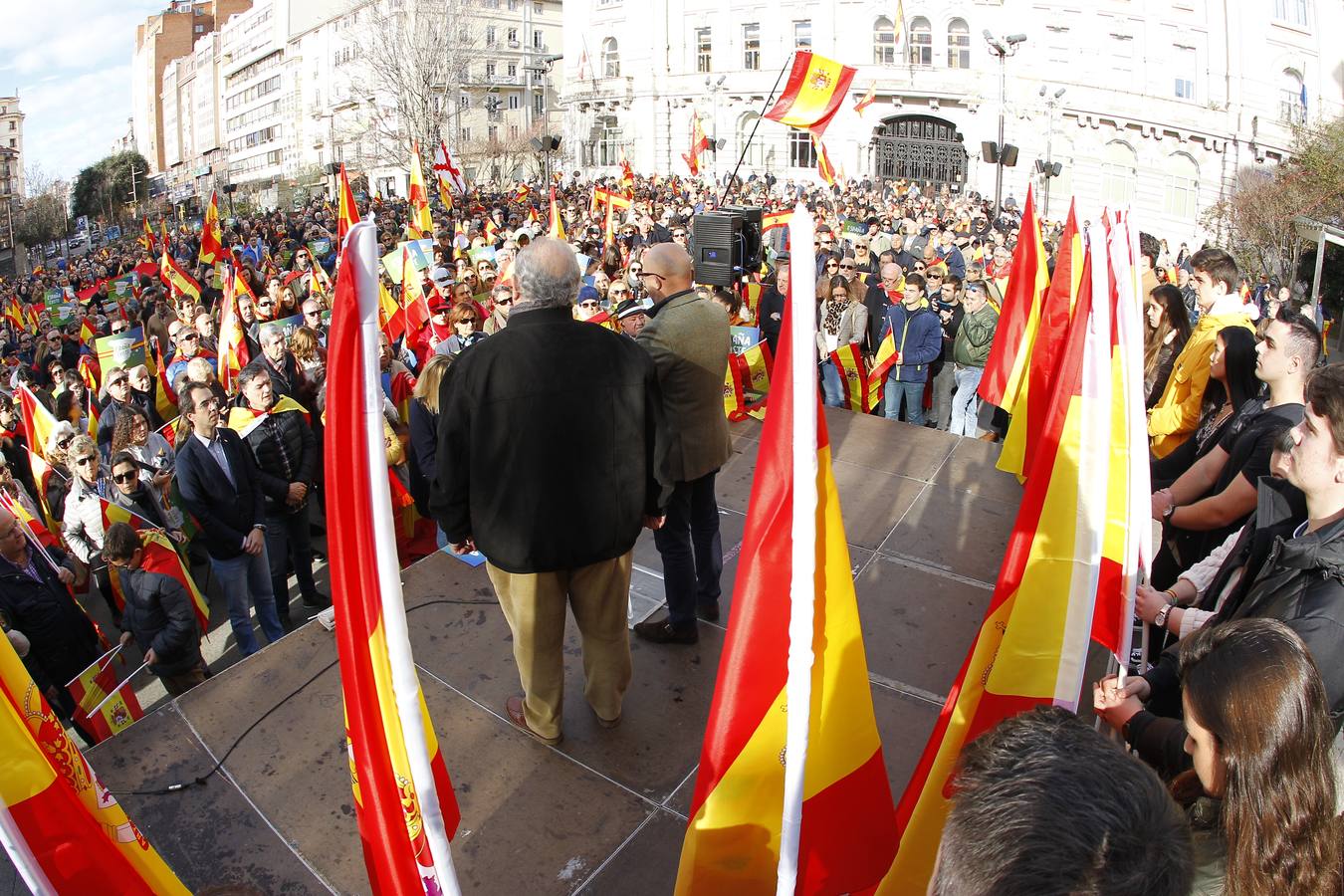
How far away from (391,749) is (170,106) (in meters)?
140

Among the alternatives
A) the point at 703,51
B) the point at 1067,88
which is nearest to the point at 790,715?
the point at 1067,88

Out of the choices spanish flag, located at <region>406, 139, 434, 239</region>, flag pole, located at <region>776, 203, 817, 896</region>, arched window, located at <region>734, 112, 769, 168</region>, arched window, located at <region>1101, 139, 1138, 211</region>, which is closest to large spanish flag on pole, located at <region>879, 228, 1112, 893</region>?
flag pole, located at <region>776, 203, 817, 896</region>

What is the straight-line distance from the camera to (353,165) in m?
58.6

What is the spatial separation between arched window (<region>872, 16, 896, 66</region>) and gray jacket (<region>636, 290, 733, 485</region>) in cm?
4577

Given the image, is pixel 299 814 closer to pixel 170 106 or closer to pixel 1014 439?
pixel 1014 439

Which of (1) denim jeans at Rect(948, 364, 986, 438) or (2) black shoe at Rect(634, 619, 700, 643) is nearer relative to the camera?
(2) black shoe at Rect(634, 619, 700, 643)

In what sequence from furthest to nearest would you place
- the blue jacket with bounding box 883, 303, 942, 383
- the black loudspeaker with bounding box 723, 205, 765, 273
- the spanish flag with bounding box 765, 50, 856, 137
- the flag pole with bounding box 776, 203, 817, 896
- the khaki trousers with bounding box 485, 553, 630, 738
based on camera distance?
the spanish flag with bounding box 765, 50, 856, 137
the blue jacket with bounding box 883, 303, 942, 383
the black loudspeaker with bounding box 723, 205, 765, 273
the khaki trousers with bounding box 485, 553, 630, 738
the flag pole with bounding box 776, 203, 817, 896

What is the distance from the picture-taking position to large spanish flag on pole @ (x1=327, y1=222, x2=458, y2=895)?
192 centimetres

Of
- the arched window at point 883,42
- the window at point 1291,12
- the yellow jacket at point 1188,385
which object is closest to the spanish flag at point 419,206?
the yellow jacket at point 1188,385

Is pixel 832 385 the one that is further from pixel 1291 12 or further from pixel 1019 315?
pixel 1291 12

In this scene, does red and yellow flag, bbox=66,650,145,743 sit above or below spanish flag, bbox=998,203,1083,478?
below

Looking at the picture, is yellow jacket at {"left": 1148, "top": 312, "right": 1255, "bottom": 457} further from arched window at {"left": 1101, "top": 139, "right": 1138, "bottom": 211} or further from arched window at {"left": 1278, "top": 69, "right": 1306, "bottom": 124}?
arched window at {"left": 1278, "top": 69, "right": 1306, "bottom": 124}

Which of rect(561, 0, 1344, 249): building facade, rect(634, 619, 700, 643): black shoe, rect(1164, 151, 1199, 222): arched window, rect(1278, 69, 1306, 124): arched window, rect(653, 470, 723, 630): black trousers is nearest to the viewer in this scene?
rect(653, 470, 723, 630): black trousers

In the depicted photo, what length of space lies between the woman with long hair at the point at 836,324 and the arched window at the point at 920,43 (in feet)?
133
